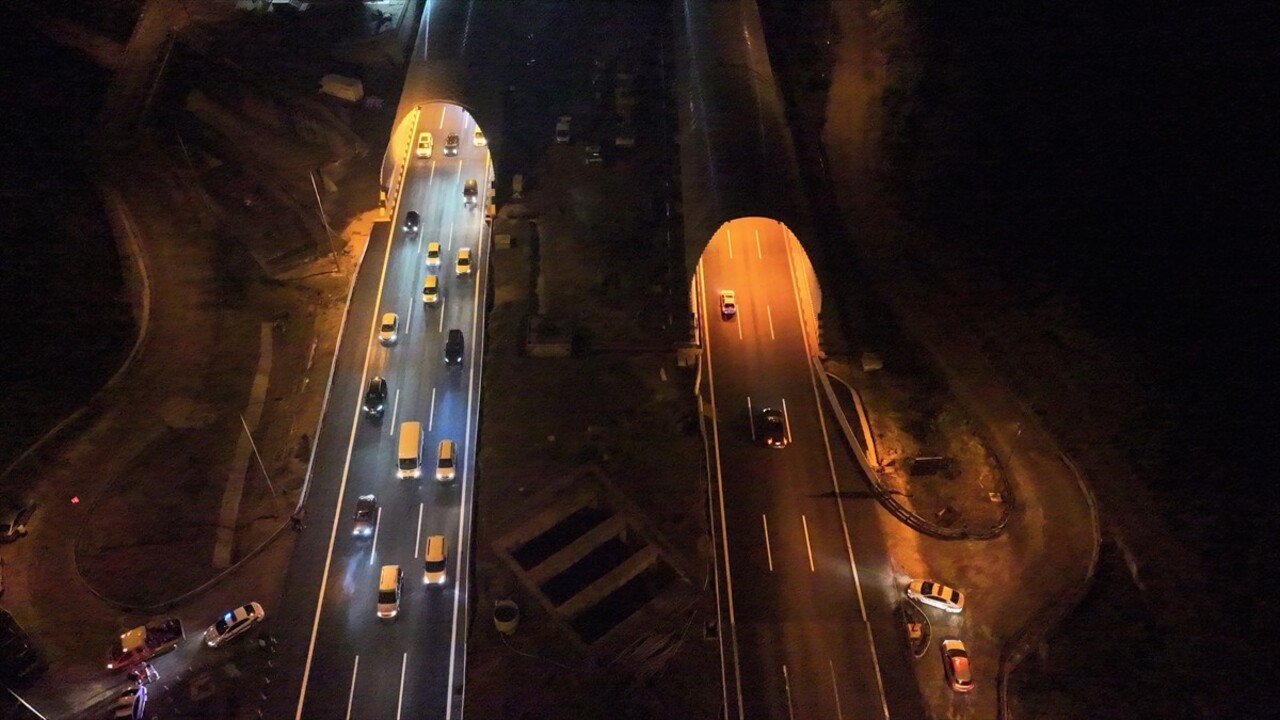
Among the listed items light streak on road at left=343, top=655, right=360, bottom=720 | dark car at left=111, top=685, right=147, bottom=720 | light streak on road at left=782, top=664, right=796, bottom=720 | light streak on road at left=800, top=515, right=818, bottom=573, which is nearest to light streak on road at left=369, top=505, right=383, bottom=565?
light streak on road at left=343, top=655, right=360, bottom=720

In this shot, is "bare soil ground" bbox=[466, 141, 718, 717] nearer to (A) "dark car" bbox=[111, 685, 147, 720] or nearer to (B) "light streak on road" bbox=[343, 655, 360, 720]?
(B) "light streak on road" bbox=[343, 655, 360, 720]

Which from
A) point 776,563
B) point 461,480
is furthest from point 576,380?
point 776,563

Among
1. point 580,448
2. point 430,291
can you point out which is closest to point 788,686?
point 580,448

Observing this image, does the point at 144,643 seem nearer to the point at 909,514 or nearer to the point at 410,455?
the point at 410,455

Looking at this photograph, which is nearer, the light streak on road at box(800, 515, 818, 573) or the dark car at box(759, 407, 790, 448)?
the light streak on road at box(800, 515, 818, 573)

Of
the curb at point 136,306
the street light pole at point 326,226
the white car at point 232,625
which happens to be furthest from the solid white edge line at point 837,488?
the curb at point 136,306

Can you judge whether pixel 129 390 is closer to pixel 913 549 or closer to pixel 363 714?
pixel 363 714
